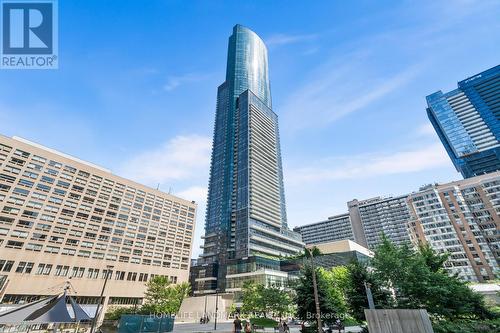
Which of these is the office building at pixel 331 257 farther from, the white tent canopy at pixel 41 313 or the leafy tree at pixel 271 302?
the white tent canopy at pixel 41 313

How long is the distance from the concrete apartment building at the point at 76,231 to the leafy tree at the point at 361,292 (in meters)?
48.2

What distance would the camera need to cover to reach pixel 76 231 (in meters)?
62.2

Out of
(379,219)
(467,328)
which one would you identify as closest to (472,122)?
(379,219)

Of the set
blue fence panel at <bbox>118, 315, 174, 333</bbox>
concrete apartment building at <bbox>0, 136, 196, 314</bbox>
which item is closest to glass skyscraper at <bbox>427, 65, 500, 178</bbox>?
blue fence panel at <bbox>118, 315, 174, 333</bbox>

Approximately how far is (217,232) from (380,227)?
9586cm

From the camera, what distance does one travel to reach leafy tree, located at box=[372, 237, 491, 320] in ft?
69.6

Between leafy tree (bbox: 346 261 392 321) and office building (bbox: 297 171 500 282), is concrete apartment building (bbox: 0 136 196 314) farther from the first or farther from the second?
office building (bbox: 297 171 500 282)

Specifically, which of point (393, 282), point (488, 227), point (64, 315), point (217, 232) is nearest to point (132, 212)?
point (217, 232)

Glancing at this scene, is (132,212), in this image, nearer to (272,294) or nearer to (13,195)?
(13,195)

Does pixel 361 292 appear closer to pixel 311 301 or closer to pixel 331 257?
pixel 311 301

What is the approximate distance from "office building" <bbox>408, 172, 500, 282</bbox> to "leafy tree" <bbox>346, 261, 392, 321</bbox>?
59.6 m

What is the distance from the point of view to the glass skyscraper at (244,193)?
91000 mm

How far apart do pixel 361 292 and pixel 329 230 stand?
145674 mm

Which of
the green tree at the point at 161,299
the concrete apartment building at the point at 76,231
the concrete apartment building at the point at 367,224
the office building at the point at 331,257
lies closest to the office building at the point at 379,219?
the concrete apartment building at the point at 367,224
